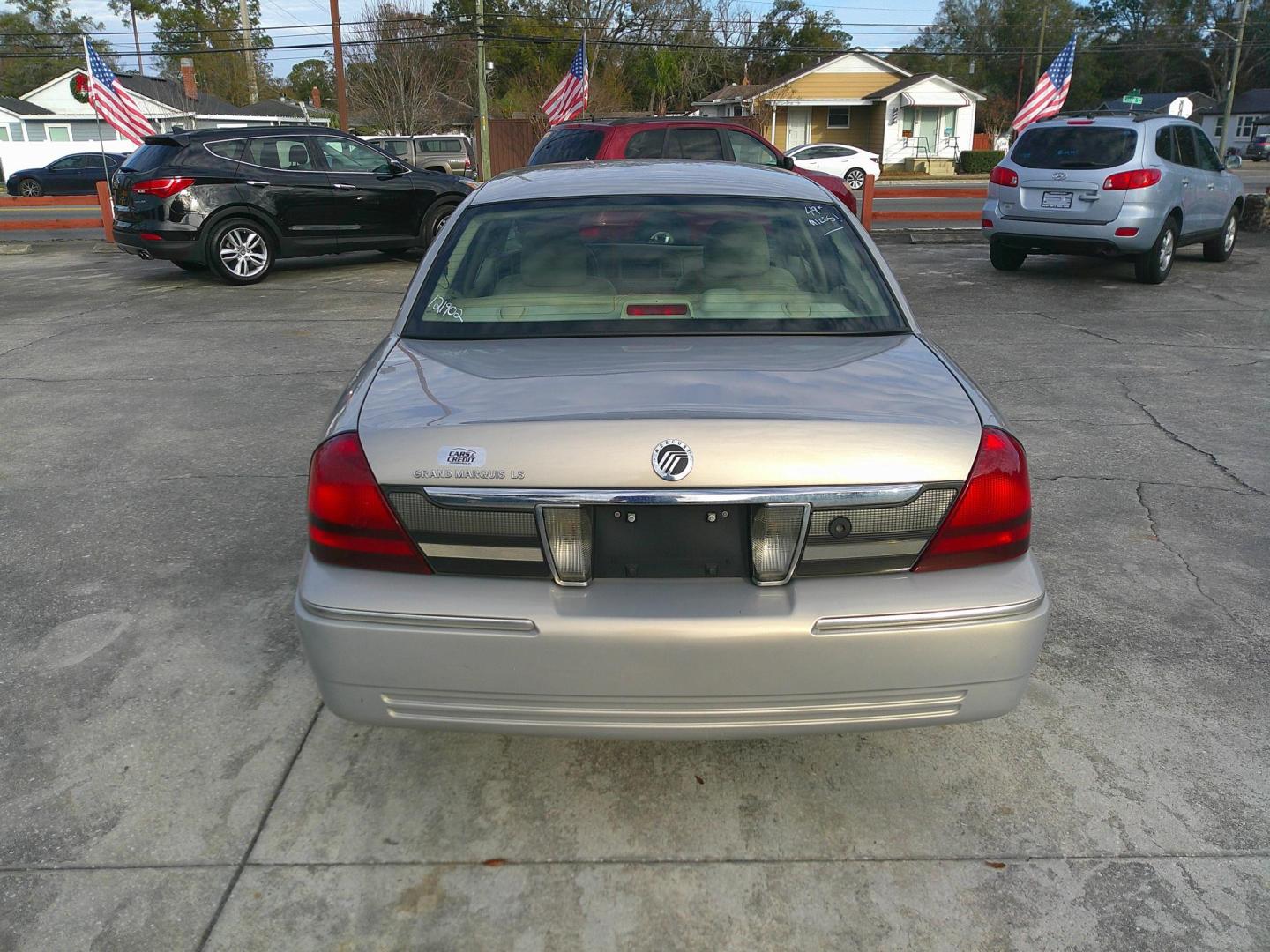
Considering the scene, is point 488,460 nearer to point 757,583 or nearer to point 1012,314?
point 757,583

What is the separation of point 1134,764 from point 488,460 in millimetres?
2064

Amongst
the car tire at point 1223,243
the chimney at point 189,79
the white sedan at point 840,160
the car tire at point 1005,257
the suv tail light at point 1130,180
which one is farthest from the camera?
the chimney at point 189,79

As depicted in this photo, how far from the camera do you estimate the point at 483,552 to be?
242 cm

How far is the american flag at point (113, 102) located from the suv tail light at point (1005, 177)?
1297cm

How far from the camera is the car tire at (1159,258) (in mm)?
11266

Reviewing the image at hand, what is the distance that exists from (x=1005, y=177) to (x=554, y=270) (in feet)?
31.6

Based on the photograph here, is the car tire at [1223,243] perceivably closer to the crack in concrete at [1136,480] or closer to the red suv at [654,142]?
the red suv at [654,142]

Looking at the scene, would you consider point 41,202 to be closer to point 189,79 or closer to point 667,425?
point 189,79

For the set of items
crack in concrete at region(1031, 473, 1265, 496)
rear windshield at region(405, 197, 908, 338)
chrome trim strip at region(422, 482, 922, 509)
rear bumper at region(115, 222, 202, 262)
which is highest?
rear windshield at region(405, 197, 908, 338)

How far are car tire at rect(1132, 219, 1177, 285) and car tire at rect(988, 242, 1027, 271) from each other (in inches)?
53.9

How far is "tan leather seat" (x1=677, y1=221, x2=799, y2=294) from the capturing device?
3.45m

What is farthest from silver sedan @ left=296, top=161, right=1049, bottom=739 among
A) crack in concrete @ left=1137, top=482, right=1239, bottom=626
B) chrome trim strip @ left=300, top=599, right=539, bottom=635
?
crack in concrete @ left=1137, top=482, right=1239, bottom=626

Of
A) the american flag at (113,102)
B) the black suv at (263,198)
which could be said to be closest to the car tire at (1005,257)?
the black suv at (263,198)

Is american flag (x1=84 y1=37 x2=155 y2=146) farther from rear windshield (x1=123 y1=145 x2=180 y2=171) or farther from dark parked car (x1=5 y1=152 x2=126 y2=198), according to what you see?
dark parked car (x1=5 y1=152 x2=126 y2=198)
